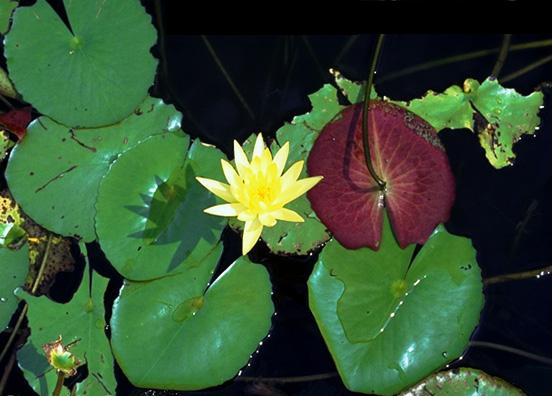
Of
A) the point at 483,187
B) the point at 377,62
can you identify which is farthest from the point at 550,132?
the point at 377,62

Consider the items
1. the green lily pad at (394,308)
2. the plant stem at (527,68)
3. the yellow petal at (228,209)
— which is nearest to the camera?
the yellow petal at (228,209)

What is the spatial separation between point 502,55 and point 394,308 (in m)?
1.07

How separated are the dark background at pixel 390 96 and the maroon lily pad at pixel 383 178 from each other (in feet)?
0.59

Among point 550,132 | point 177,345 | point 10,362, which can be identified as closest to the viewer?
point 177,345

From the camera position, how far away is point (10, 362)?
7.63 ft

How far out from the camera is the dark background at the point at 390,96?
2309 mm

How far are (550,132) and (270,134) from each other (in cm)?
103

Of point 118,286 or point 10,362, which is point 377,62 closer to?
point 118,286

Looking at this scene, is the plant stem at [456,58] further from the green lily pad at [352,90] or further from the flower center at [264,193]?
the flower center at [264,193]

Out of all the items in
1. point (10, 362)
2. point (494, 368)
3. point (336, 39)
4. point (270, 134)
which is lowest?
point (494, 368)

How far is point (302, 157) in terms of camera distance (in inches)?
91.2

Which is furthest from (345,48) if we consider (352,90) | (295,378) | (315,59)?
(295,378)

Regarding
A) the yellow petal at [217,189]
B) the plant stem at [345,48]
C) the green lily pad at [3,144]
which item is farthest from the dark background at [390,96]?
the green lily pad at [3,144]

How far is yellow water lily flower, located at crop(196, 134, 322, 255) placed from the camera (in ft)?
6.62
